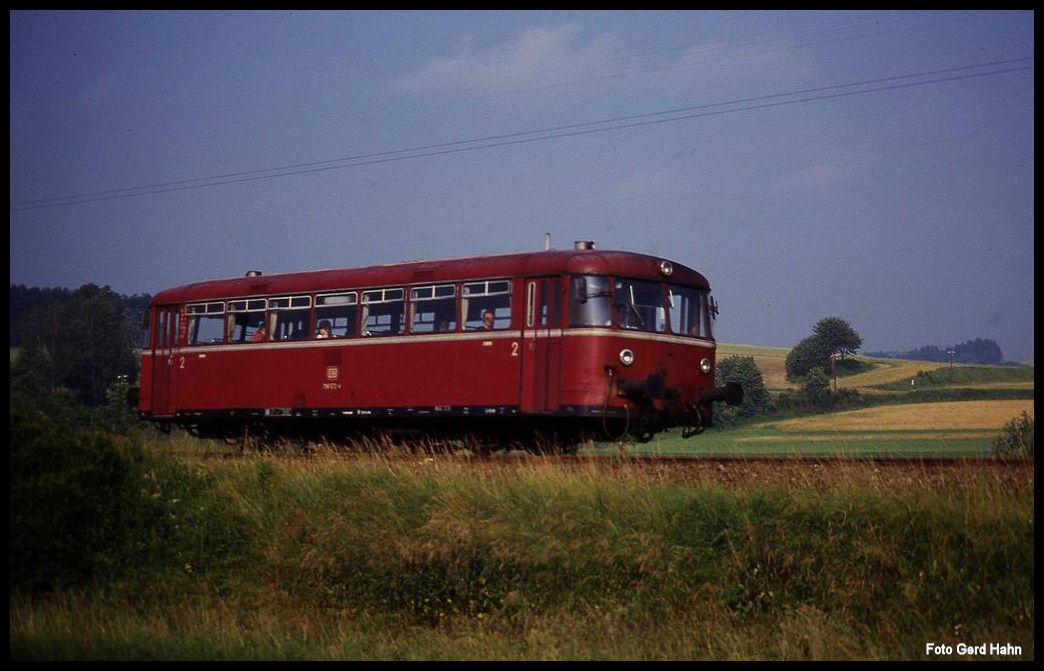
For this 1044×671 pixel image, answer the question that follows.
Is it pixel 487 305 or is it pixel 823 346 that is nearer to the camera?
pixel 487 305

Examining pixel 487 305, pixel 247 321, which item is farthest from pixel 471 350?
pixel 247 321

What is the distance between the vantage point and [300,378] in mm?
20875

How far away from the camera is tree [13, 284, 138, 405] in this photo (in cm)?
4612

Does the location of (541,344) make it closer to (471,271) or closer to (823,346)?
(471,271)

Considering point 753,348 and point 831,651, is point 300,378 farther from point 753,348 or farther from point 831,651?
point 753,348

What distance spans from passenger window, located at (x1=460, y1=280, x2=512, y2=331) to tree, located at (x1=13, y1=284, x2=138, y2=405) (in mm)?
29824

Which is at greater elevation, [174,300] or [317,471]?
[174,300]

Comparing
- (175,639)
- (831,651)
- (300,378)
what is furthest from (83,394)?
(831,651)

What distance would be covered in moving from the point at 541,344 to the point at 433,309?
2312mm

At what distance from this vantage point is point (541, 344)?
17.7 m

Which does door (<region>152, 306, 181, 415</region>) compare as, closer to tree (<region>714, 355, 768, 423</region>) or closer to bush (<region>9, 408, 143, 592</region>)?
bush (<region>9, 408, 143, 592</region>)

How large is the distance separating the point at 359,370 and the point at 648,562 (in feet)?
29.6

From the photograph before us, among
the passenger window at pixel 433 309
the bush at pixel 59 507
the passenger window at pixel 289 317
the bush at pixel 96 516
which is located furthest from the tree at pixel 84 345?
the bush at pixel 59 507

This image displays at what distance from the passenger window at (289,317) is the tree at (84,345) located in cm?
2556
